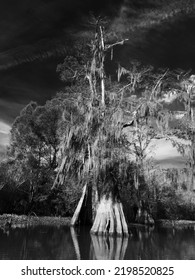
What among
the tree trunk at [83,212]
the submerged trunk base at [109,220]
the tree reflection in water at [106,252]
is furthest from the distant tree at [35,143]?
the tree reflection in water at [106,252]

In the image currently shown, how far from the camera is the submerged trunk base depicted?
16.4 meters

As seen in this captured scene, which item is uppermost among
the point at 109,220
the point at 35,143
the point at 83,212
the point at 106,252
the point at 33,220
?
the point at 35,143

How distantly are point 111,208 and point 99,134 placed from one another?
13.1 feet

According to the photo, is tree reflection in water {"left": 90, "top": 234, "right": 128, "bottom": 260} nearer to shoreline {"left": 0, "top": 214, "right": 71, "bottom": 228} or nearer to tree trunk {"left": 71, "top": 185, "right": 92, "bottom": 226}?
tree trunk {"left": 71, "top": 185, "right": 92, "bottom": 226}

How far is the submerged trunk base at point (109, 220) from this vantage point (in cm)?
1641

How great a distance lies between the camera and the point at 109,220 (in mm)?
16688

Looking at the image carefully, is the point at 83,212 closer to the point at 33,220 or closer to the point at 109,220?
the point at 33,220

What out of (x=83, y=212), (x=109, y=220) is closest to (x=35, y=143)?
(x=83, y=212)

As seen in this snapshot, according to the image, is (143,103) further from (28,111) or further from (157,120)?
(28,111)

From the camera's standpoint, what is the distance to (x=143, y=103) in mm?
16922

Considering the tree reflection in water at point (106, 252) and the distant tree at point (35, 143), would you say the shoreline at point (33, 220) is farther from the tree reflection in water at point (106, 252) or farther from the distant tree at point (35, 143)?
the tree reflection in water at point (106, 252)

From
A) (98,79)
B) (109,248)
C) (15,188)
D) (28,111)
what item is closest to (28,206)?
(15,188)

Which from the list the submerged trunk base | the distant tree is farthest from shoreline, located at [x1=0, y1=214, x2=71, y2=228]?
the submerged trunk base

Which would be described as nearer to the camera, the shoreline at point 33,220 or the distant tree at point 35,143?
the shoreline at point 33,220
